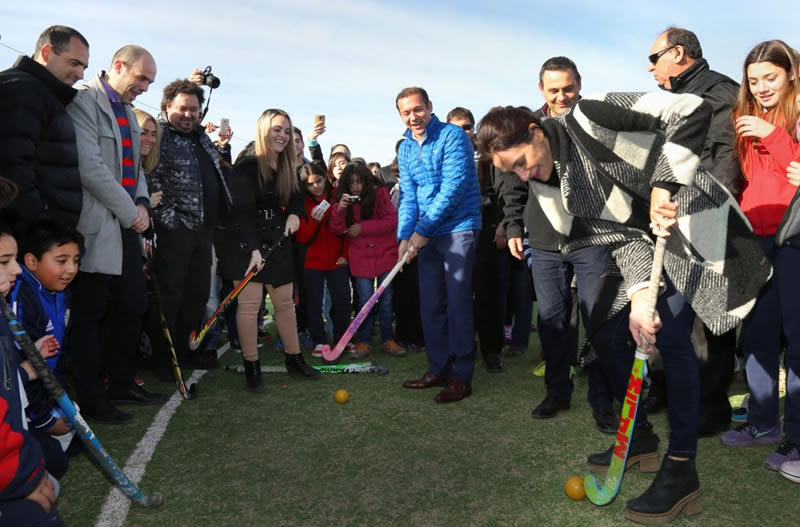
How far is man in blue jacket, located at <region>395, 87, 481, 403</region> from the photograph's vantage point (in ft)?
13.8

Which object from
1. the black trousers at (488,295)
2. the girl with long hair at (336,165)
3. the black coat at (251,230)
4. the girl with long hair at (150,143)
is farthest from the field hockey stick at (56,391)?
the girl with long hair at (336,165)

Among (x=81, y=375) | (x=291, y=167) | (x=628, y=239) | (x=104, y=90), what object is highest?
(x=104, y=90)

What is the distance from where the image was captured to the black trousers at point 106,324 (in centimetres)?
374

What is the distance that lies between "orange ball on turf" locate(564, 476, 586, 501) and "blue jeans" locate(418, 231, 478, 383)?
158 cm

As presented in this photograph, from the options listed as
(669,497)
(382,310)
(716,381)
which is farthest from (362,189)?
(669,497)

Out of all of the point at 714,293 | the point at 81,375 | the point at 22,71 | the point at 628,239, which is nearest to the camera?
the point at 714,293

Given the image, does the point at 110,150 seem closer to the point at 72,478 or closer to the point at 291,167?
the point at 291,167

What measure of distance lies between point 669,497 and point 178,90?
4.32m

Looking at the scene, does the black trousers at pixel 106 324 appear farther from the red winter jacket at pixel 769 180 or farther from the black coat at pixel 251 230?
the red winter jacket at pixel 769 180

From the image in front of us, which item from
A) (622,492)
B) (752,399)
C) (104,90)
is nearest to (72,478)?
(104,90)

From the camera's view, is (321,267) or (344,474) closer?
(344,474)

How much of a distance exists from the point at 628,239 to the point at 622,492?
122 centimetres

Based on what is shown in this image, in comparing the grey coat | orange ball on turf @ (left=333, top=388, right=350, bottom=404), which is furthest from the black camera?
orange ball on turf @ (left=333, top=388, right=350, bottom=404)

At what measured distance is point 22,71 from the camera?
11.0 feet
